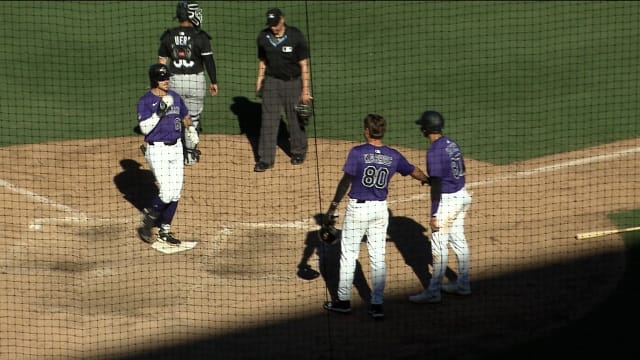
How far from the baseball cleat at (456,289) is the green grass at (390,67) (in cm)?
396

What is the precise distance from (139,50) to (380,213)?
8868mm

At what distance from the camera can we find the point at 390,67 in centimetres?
1820

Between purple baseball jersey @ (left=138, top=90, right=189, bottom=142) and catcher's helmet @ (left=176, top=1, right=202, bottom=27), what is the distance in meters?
2.22

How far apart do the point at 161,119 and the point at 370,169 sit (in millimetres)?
2771

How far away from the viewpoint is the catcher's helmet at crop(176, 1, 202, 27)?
1441 centimetres

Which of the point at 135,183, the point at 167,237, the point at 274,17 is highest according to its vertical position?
the point at 274,17

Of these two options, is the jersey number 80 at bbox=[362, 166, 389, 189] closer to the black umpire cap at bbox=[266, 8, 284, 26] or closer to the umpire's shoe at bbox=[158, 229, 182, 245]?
the umpire's shoe at bbox=[158, 229, 182, 245]

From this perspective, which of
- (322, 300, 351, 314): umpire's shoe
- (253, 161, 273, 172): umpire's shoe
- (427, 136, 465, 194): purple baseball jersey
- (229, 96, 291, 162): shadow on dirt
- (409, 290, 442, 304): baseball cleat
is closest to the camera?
(427, 136, 465, 194): purple baseball jersey

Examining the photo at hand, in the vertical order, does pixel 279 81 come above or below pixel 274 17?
below

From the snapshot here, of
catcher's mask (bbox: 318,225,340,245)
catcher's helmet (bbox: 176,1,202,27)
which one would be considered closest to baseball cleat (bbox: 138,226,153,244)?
catcher's mask (bbox: 318,225,340,245)

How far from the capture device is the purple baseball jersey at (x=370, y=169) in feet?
35.0

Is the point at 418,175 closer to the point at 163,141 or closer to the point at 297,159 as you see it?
the point at 163,141

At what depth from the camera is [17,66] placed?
17953 mm

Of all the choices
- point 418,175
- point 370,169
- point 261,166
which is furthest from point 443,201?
point 261,166
